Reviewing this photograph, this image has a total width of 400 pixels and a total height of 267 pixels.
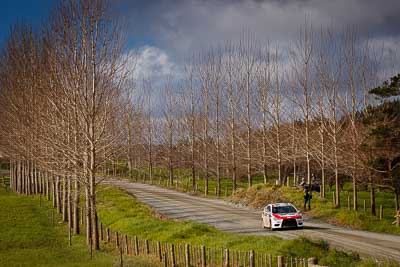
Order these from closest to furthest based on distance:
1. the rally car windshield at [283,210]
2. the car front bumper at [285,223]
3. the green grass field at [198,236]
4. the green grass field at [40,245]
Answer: the green grass field at [198,236], the green grass field at [40,245], the car front bumper at [285,223], the rally car windshield at [283,210]

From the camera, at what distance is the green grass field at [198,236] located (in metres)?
17.8

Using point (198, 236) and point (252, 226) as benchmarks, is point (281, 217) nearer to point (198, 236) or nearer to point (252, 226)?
point (252, 226)

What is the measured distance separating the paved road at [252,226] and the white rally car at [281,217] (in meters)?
0.53

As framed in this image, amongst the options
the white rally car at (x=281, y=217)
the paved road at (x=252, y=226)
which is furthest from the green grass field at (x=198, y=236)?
the white rally car at (x=281, y=217)

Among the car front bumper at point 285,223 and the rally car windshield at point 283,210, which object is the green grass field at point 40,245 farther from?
the rally car windshield at point 283,210

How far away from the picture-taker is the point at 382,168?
36500 mm

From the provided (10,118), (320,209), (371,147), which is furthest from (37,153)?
(371,147)

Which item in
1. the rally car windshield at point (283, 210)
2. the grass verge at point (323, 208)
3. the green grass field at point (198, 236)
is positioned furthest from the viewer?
the grass verge at point (323, 208)

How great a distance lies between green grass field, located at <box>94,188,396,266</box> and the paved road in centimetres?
241

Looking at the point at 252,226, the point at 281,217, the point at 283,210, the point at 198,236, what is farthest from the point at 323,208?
the point at 198,236

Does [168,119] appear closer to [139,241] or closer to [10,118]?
[10,118]

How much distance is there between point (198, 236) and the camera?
2450 cm

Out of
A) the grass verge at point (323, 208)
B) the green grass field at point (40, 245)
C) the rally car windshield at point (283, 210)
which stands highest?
the rally car windshield at point (283, 210)

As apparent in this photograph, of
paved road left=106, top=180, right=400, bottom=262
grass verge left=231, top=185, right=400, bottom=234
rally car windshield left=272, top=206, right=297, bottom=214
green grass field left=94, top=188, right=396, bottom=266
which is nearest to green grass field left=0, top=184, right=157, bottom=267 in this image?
green grass field left=94, top=188, right=396, bottom=266
